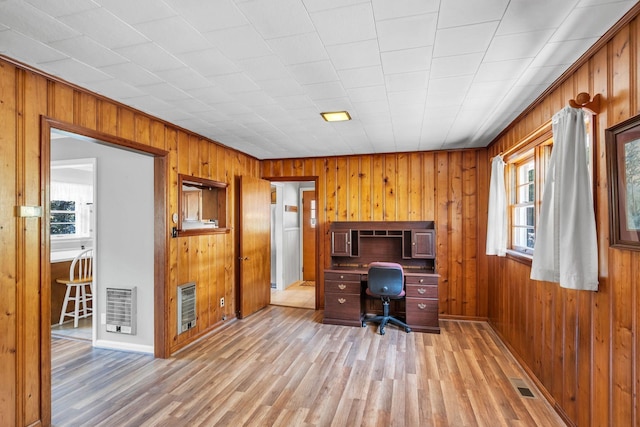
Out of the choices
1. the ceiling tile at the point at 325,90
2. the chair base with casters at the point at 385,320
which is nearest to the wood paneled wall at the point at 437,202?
the chair base with casters at the point at 385,320

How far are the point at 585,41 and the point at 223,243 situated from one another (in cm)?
396

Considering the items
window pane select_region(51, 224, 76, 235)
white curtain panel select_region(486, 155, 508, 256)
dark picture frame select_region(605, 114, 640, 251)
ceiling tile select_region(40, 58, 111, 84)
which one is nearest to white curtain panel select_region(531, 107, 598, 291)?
dark picture frame select_region(605, 114, 640, 251)

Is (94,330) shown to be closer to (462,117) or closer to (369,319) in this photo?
(369,319)

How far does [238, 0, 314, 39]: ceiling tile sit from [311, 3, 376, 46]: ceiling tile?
7cm

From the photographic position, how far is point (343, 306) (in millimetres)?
4355

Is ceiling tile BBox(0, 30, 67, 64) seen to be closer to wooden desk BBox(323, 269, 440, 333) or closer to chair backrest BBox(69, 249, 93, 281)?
chair backrest BBox(69, 249, 93, 281)

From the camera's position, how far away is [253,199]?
4.83 metres

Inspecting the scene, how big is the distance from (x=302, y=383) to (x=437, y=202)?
9.91 ft

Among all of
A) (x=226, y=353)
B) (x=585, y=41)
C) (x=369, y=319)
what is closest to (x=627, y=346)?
(x=585, y=41)

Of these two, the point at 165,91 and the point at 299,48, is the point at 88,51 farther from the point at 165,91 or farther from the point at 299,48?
the point at 299,48

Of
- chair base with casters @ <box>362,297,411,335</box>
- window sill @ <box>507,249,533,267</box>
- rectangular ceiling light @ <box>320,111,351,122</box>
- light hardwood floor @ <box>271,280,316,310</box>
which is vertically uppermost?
rectangular ceiling light @ <box>320,111,351,122</box>

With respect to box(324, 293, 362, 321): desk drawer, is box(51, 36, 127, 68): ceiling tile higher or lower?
higher

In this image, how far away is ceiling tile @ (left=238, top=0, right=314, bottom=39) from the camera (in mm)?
1509

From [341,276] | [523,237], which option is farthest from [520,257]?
[341,276]
